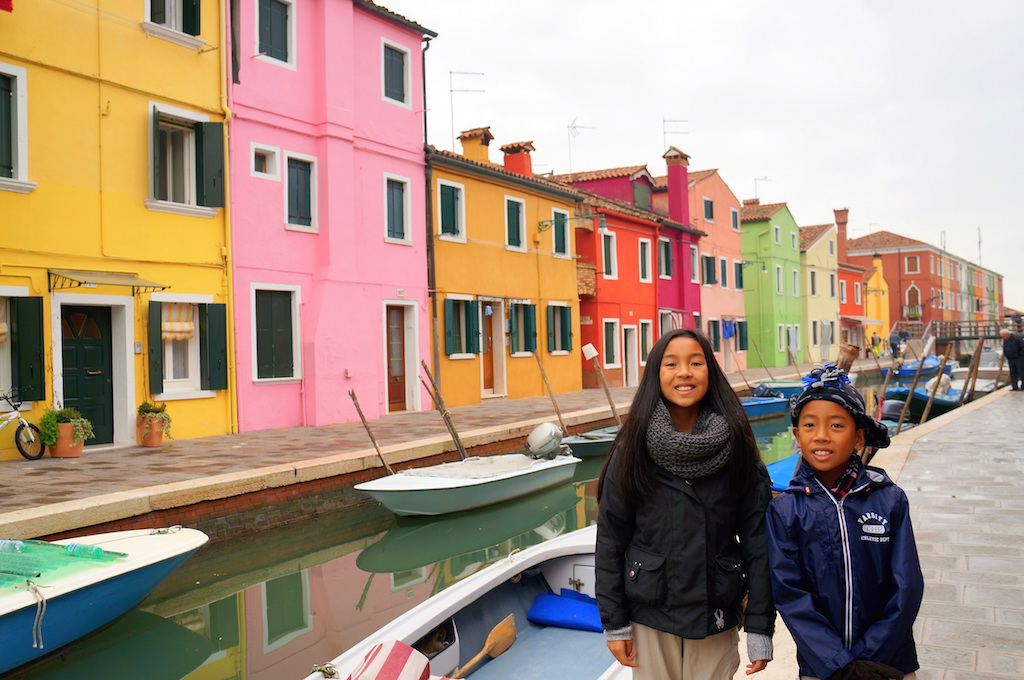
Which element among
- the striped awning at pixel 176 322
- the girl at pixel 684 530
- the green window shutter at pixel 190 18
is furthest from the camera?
the green window shutter at pixel 190 18

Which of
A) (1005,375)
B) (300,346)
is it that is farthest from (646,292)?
(300,346)

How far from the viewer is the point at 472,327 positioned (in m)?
18.6

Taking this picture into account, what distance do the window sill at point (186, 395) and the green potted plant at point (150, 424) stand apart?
0.44m

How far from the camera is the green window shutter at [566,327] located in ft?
73.3

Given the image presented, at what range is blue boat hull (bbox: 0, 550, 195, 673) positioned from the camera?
5.07 metres

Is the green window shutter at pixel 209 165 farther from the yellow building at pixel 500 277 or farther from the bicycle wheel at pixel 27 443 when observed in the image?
the yellow building at pixel 500 277

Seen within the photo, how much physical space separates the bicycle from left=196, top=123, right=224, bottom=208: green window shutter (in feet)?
13.2

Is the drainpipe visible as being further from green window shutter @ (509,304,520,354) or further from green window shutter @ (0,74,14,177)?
green window shutter @ (0,74,14,177)

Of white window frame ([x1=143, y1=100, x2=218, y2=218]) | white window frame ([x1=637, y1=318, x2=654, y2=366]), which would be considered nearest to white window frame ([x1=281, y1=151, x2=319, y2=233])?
white window frame ([x1=143, y1=100, x2=218, y2=218])

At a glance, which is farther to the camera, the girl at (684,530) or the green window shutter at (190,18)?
the green window shutter at (190,18)

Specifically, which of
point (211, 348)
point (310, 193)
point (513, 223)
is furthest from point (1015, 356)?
point (211, 348)

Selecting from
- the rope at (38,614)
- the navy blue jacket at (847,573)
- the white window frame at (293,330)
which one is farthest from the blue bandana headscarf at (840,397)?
the white window frame at (293,330)

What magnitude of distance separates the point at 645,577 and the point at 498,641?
2370 mm

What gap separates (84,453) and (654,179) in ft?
79.6
